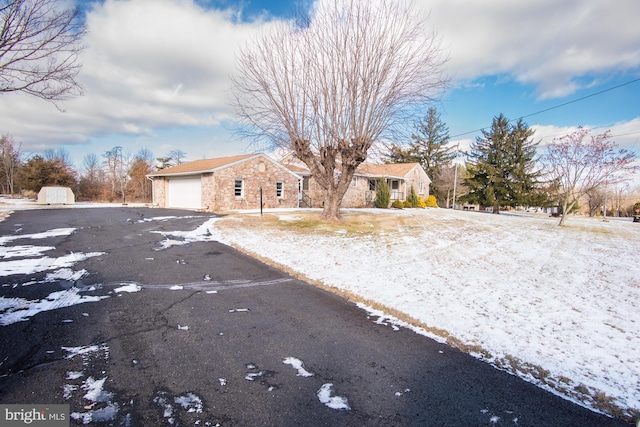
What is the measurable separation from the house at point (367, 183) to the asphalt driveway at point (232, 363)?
17.3 metres

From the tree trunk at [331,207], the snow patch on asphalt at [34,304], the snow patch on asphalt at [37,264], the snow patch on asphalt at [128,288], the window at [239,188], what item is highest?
the window at [239,188]

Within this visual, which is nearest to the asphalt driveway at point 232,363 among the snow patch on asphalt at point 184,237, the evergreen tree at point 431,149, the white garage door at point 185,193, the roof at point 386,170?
the snow patch on asphalt at point 184,237

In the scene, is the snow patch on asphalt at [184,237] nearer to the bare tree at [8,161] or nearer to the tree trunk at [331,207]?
the tree trunk at [331,207]

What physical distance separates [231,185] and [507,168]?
2394 centimetres

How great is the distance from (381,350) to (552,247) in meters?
9.42

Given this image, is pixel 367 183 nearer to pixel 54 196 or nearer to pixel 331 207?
pixel 331 207

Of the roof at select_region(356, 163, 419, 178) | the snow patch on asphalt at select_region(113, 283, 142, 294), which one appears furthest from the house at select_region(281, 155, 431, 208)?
the snow patch on asphalt at select_region(113, 283, 142, 294)

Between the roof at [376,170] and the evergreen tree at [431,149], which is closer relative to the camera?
the roof at [376,170]

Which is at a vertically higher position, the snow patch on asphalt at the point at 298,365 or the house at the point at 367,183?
the house at the point at 367,183

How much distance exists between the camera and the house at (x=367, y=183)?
84.4ft

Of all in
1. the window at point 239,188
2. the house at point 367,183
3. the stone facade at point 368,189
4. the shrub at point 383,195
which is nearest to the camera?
the window at point 239,188

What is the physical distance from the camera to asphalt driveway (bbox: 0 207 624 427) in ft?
7.28

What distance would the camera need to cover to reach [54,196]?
86.7ft

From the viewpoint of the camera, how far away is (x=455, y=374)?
2.80 metres
